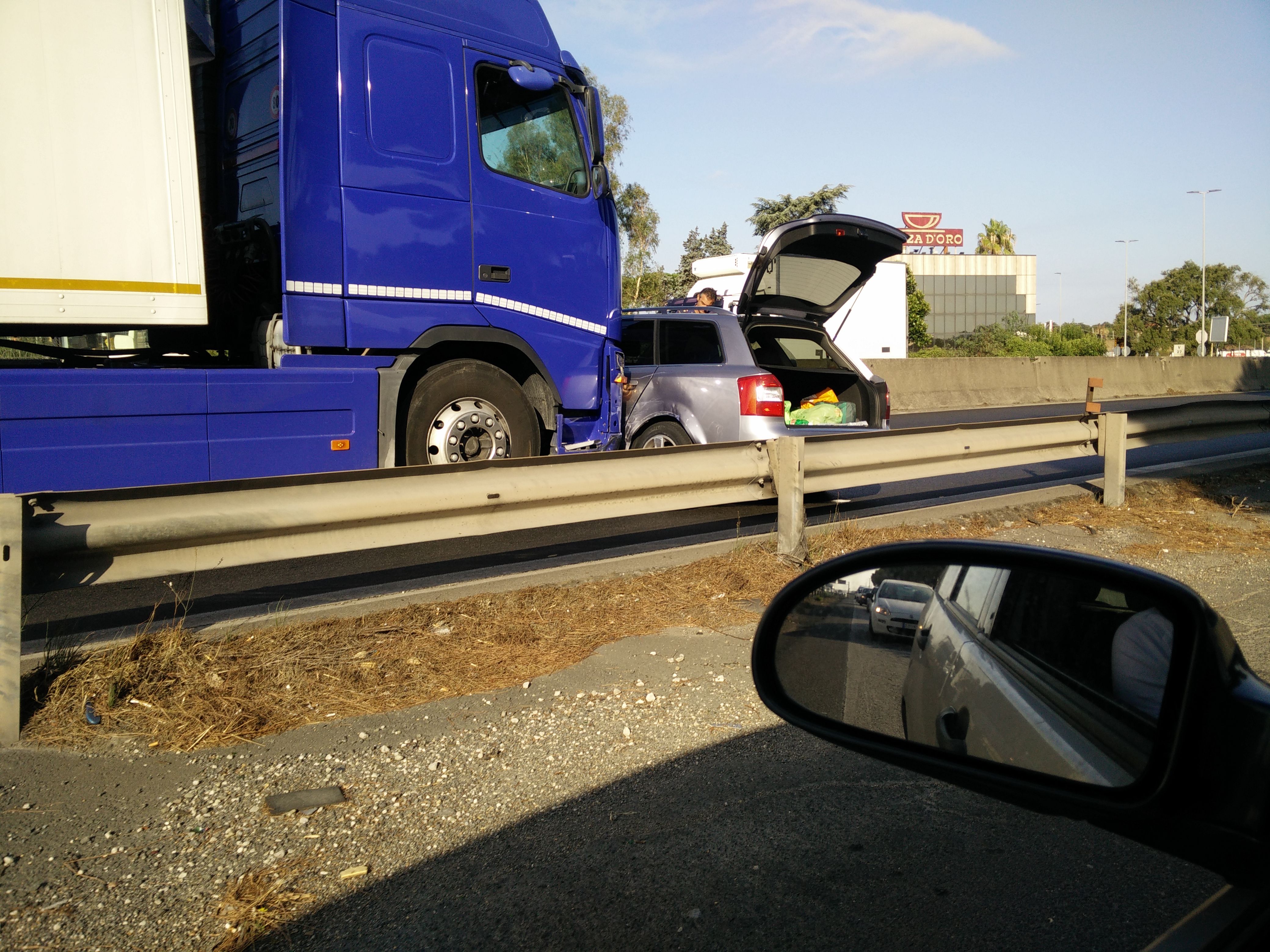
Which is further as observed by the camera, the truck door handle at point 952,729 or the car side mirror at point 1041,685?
the truck door handle at point 952,729

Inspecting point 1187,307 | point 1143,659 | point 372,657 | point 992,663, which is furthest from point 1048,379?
point 1187,307

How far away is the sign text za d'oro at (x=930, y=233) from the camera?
10294cm

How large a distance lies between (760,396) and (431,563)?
2.98m

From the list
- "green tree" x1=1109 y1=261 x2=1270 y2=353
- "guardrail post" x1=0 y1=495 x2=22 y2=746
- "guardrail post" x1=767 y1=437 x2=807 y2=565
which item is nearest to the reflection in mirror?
Result: "guardrail post" x1=0 y1=495 x2=22 y2=746

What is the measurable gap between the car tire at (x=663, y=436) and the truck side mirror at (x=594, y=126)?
2.23 metres

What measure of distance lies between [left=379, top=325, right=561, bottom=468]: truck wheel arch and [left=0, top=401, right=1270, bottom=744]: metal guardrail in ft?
4.61

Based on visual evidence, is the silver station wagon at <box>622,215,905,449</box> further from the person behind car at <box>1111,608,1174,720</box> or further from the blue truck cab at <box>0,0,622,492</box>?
the person behind car at <box>1111,608,1174,720</box>

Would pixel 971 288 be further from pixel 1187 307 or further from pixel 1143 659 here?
pixel 1143 659

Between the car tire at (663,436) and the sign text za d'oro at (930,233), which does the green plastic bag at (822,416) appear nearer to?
the car tire at (663,436)

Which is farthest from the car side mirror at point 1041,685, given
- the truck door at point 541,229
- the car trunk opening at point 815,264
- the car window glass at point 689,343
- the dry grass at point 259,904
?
the car trunk opening at point 815,264

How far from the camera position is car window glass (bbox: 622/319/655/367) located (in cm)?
931

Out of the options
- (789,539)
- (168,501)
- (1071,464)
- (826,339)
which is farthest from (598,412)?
(1071,464)

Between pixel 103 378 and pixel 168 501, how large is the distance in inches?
69.0

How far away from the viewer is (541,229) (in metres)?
7.16
